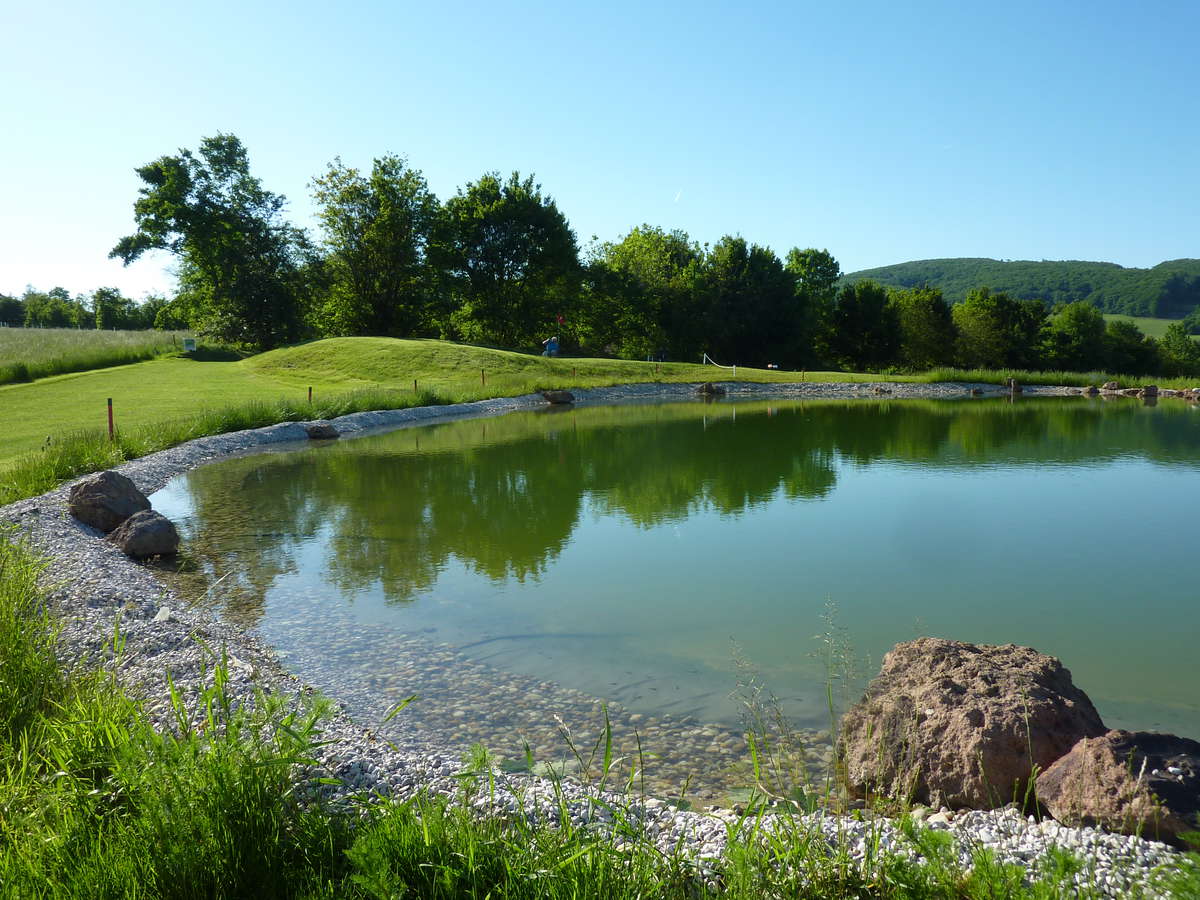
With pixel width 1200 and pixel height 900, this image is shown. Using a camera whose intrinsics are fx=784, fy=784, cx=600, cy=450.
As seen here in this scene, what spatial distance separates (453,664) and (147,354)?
4062cm

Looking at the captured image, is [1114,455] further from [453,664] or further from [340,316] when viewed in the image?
[340,316]

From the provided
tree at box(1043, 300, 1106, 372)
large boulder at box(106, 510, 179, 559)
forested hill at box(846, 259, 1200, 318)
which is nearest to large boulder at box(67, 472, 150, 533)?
large boulder at box(106, 510, 179, 559)

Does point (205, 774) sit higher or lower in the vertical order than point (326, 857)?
higher

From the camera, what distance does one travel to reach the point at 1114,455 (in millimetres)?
17406

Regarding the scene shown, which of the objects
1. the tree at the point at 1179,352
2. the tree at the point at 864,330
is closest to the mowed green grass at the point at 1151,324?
the tree at the point at 1179,352

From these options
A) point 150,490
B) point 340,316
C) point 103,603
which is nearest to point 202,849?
point 103,603

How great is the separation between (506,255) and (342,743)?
171ft

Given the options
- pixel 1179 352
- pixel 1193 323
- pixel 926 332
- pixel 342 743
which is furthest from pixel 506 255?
pixel 1193 323

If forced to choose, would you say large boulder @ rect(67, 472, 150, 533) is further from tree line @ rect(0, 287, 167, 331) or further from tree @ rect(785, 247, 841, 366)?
tree line @ rect(0, 287, 167, 331)

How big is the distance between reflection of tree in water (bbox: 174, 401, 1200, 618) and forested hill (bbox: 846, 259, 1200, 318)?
3249 inches

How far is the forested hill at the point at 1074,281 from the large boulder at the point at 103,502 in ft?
330

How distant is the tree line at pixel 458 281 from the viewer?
49188mm

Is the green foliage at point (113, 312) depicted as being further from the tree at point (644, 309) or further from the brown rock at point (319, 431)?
Answer: the brown rock at point (319, 431)

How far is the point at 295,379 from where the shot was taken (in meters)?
35.1
